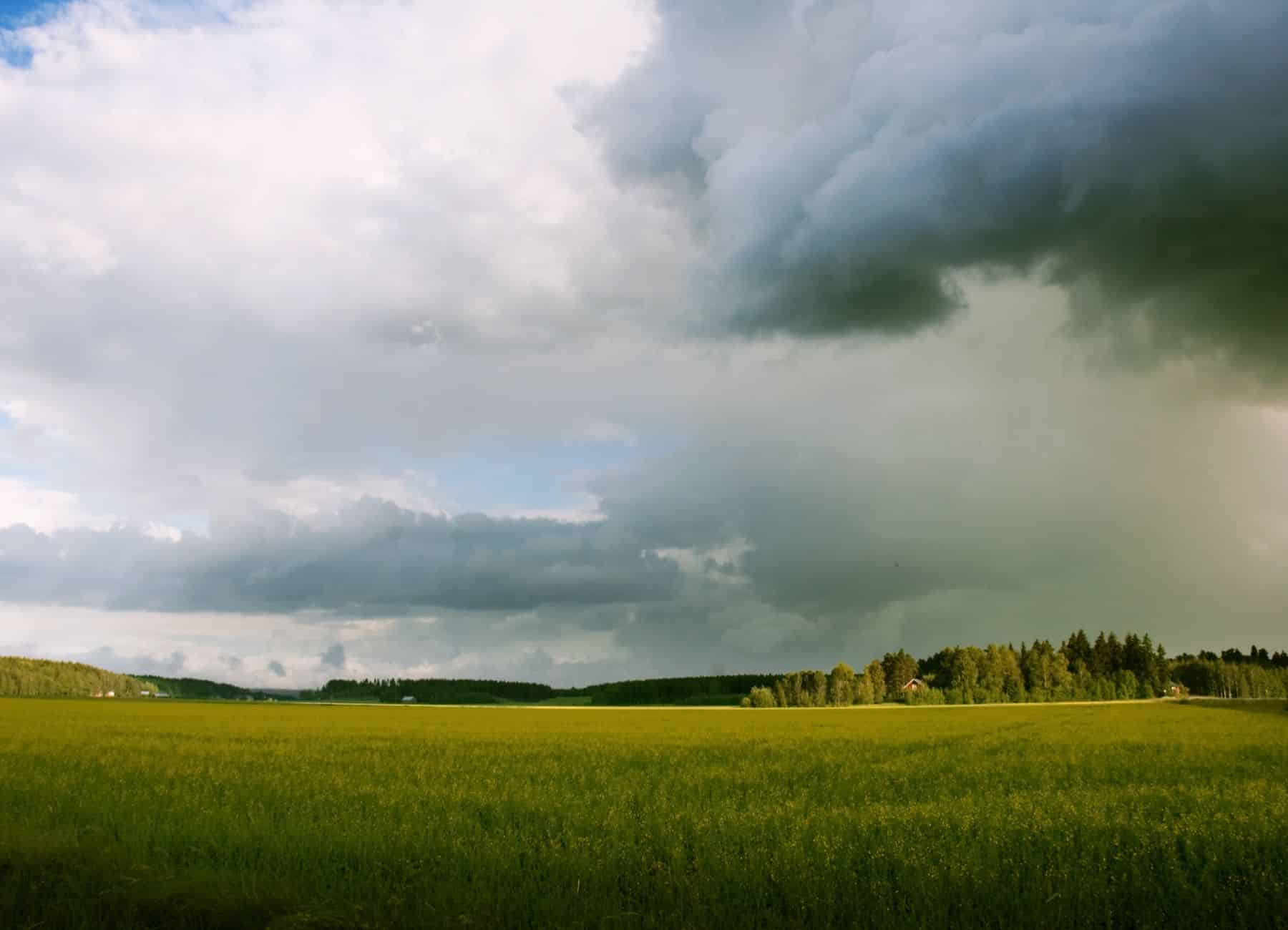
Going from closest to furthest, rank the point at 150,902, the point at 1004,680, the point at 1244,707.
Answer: the point at 150,902 < the point at 1244,707 < the point at 1004,680

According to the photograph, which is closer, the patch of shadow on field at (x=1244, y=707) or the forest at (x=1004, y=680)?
the patch of shadow on field at (x=1244, y=707)

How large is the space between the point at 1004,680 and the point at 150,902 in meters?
181

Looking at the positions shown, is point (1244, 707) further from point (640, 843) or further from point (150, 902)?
point (150, 902)

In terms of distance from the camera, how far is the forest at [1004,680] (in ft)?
527

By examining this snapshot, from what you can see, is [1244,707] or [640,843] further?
[1244,707]

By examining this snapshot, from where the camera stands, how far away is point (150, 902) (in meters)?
9.72

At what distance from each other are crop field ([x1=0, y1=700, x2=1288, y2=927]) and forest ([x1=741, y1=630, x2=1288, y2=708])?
13940 cm

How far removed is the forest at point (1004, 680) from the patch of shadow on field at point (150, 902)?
15319 cm

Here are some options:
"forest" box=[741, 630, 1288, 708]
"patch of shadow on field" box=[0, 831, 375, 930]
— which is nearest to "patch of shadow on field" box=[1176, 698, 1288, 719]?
"forest" box=[741, 630, 1288, 708]

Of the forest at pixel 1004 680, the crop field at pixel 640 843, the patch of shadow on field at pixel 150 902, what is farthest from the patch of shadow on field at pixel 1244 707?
the patch of shadow on field at pixel 150 902

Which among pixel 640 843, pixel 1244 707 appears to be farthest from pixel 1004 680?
pixel 640 843

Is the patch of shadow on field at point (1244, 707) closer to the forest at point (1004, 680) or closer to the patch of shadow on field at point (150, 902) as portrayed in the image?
the forest at point (1004, 680)

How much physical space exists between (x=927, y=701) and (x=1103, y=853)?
15063 cm

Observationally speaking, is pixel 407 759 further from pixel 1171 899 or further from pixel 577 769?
pixel 1171 899
